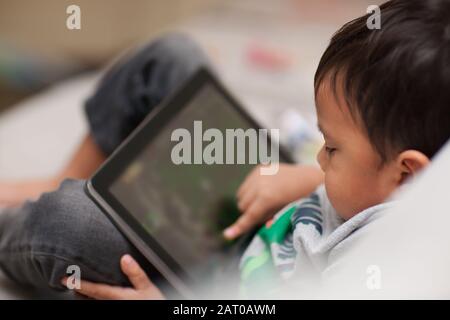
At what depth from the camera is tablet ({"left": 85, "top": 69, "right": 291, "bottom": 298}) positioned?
0.53 m

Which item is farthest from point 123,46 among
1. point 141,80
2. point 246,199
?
point 246,199

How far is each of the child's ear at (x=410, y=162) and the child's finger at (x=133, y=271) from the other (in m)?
0.23

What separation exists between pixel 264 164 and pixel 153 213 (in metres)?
0.13

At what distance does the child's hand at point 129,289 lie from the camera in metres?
0.50

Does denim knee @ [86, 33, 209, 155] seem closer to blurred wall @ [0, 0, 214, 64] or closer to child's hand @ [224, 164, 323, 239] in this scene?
child's hand @ [224, 164, 323, 239]

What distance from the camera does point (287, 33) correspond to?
1312 millimetres

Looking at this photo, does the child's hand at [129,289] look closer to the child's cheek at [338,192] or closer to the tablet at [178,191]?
the tablet at [178,191]

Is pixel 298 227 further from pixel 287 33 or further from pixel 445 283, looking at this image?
pixel 287 33

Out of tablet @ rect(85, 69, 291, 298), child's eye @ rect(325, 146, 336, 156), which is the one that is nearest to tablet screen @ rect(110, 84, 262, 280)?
tablet @ rect(85, 69, 291, 298)

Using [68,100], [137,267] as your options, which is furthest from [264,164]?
[68,100]

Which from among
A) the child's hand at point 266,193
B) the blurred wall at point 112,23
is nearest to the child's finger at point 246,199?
the child's hand at point 266,193

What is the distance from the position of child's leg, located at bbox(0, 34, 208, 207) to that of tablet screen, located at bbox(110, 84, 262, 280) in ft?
0.47

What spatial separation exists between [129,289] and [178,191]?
0.10 meters

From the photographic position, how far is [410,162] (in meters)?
0.43
